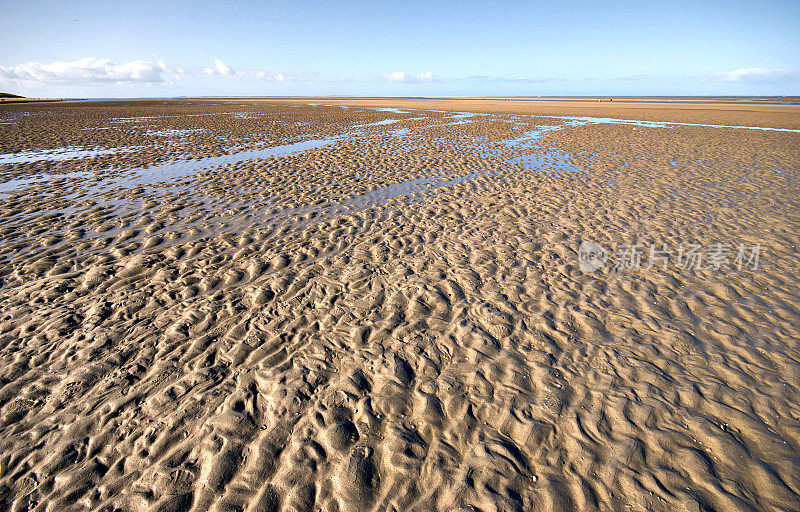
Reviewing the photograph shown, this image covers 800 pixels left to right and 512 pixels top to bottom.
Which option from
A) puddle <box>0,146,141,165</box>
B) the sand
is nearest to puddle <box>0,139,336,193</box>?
the sand

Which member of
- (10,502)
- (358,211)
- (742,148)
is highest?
(742,148)

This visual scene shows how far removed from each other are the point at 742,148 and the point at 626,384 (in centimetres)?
2324

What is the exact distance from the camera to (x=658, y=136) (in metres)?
23.8

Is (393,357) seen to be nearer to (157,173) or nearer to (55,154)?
(157,173)

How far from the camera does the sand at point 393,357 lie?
10.4 feet

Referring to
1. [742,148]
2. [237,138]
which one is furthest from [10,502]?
[742,148]

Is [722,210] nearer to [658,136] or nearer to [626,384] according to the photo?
[626,384]

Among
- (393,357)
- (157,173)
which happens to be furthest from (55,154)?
(393,357)

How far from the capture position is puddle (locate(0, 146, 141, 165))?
1616 centimetres

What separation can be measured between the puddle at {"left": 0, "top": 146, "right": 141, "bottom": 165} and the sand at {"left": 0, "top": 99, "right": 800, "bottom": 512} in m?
8.85

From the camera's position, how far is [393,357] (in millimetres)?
4570

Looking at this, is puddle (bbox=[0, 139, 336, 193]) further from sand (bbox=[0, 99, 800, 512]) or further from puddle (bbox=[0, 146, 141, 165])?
puddle (bbox=[0, 146, 141, 165])

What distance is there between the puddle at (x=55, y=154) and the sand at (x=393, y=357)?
A: 885 centimetres

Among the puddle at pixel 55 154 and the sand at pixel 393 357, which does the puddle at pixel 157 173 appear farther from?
the puddle at pixel 55 154
